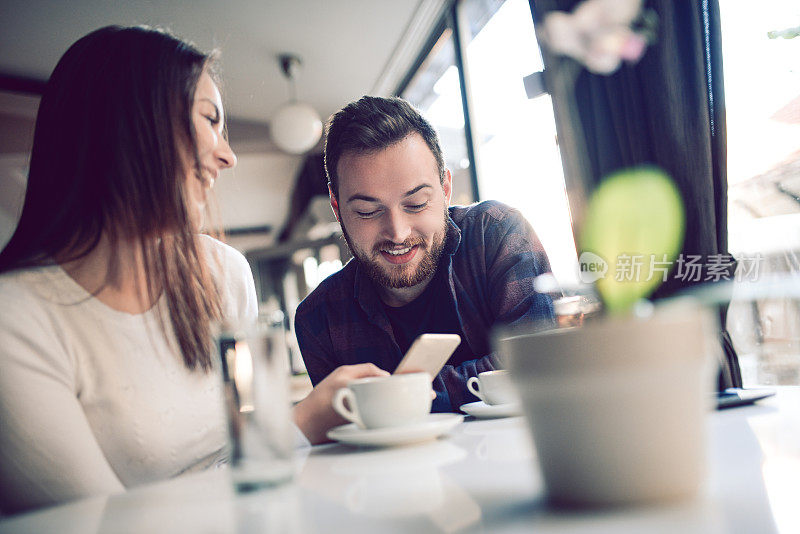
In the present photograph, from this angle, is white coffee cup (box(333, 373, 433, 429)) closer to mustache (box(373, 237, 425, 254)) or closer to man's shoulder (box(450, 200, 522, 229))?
mustache (box(373, 237, 425, 254))

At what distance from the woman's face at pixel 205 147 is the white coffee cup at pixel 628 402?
1.07 metres

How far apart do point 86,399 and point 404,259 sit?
3.44 ft

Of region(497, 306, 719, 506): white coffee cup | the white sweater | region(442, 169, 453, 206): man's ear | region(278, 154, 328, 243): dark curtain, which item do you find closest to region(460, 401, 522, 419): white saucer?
the white sweater

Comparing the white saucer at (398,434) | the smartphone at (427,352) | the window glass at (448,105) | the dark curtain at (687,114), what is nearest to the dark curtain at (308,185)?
the window glass at (448,105)

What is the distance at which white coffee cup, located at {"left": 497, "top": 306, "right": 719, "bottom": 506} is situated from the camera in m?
0.36

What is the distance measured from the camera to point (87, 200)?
1.14 meters

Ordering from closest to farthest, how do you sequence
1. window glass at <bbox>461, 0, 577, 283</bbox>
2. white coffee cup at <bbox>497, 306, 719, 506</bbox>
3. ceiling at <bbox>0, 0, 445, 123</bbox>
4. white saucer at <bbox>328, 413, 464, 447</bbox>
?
white coffee cup at <bbox>497, 306, 719, 506</bbox>
white saucer at <bbox>328, 413, 464, 447</bbox>
window glass at <bbox>461, 0, 577, 283</bbox>
ceiling at <bbox>0, 0, 445, 123</bbox>

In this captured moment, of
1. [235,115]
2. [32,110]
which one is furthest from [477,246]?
[32,110]

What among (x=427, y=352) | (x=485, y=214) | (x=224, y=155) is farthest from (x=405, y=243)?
(x=427, y=352)

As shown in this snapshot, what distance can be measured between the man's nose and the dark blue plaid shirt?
20cm

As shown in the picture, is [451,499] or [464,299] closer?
[451,499]

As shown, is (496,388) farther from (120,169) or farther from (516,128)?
(516,128)

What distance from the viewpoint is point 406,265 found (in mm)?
1837

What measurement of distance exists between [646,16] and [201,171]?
4.93 feet
